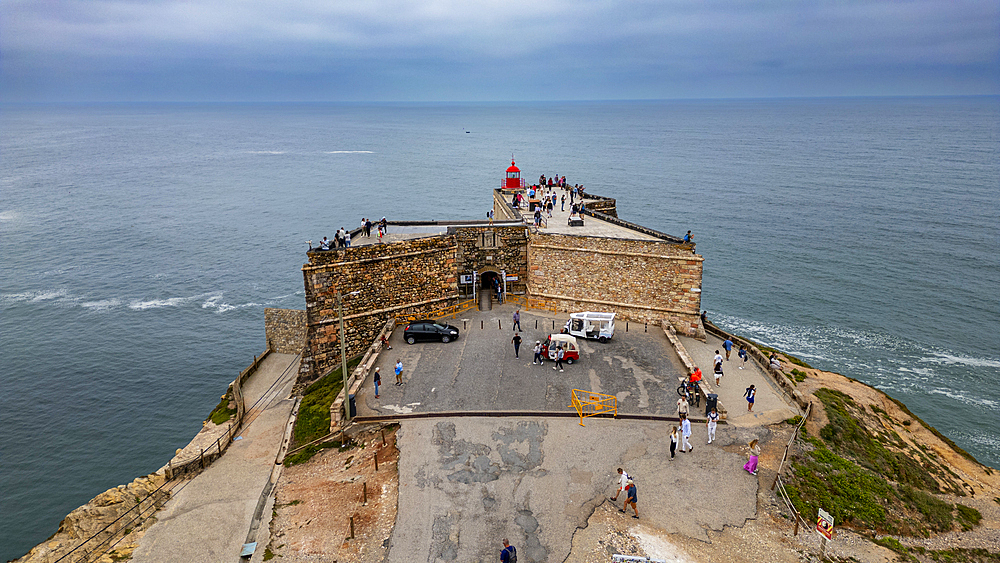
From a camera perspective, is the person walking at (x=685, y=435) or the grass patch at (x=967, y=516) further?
the grass patch at (x=967, y=516)

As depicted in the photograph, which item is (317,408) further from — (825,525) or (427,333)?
(825,525)

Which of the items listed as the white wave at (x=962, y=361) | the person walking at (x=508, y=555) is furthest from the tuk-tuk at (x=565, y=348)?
the white wave at (x=962, y=361)

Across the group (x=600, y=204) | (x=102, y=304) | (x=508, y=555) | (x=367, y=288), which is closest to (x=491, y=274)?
(x=367, y=288)

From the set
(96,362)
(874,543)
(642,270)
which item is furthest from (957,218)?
(96,362)

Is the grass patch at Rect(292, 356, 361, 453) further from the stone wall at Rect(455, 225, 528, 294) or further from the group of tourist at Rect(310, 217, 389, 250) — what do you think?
the stone wall at Rect(455, 225, 528, 294)

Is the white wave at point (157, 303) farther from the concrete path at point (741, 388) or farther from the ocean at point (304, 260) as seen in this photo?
the concrete path at point (741, 388)

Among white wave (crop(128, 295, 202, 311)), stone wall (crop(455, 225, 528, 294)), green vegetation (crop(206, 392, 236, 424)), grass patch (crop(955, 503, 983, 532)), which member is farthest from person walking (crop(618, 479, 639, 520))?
white wave (crop(128, 295, 202, 311))

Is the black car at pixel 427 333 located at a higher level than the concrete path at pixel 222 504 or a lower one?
higher
